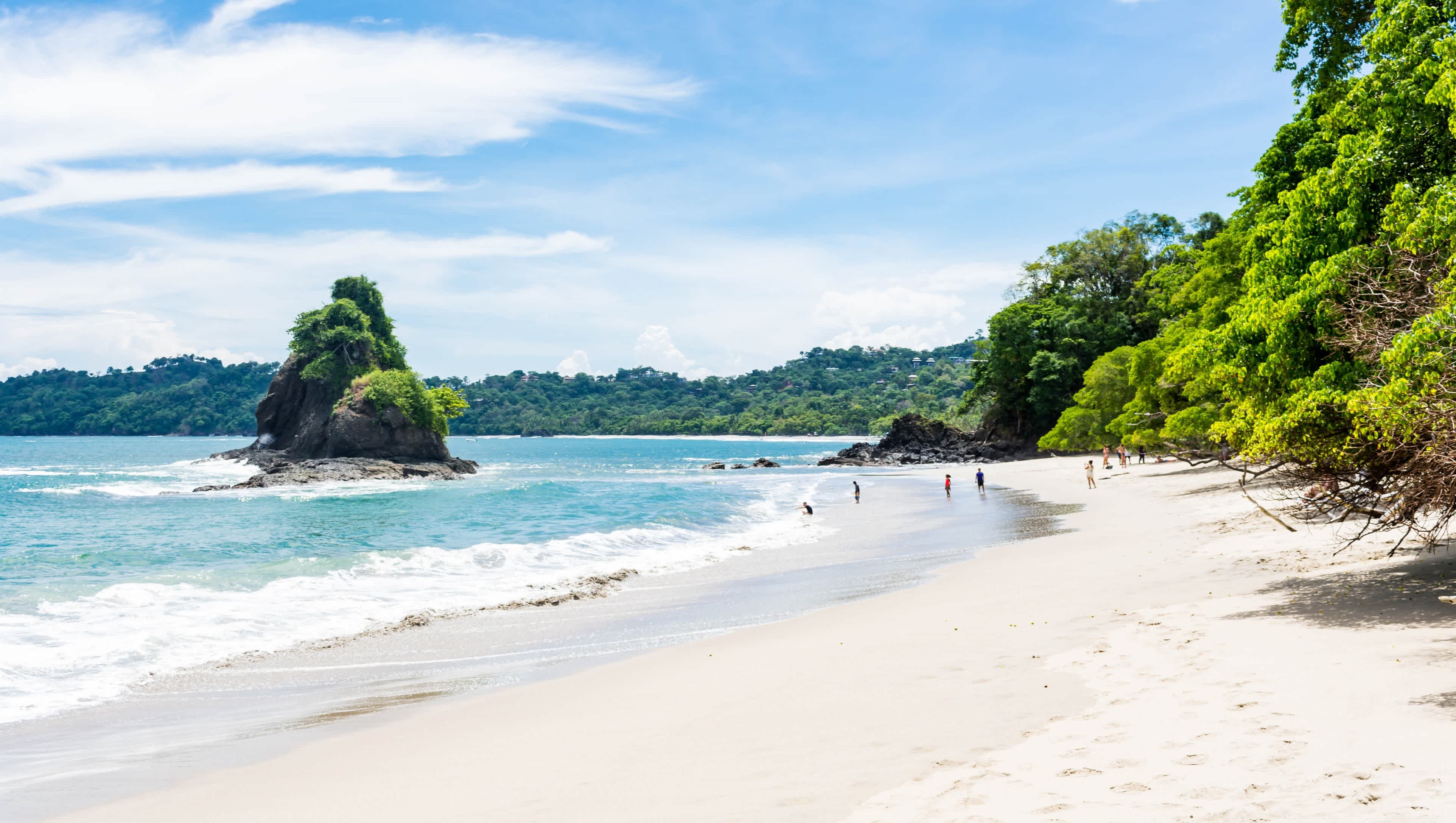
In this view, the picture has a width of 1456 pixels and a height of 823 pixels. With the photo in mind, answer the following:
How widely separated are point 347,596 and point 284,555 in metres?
7.75

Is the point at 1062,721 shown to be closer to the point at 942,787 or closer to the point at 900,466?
the point at 942,787

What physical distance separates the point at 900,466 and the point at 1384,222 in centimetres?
6894

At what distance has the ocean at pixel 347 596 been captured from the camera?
873 cm

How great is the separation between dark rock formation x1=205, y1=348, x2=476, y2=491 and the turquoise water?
687 centimetres

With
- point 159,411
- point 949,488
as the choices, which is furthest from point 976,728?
point 159,411

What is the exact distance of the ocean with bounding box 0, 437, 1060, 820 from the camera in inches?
344

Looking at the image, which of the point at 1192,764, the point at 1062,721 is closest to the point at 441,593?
the point at 1062,721

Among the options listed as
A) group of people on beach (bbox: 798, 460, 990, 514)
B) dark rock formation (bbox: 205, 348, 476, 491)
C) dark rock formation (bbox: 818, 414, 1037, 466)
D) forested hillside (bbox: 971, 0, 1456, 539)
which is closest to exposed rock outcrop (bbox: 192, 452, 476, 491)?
dark rock formation (bbox: 205, 348, 476, 491)

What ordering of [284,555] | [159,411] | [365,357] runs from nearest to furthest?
1. [284,555]
2. [365,357]
3. [159,411]

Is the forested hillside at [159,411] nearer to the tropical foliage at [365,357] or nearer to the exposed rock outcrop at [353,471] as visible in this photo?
the tropical foliage at [365,357]

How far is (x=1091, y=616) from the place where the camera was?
33.8ft

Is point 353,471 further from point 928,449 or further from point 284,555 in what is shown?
point 928,449

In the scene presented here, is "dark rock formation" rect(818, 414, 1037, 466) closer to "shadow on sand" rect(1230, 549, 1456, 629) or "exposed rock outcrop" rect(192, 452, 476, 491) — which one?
"exposed rock outcrop" rect(192, 452, 476, 491)

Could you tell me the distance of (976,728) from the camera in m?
6.54
